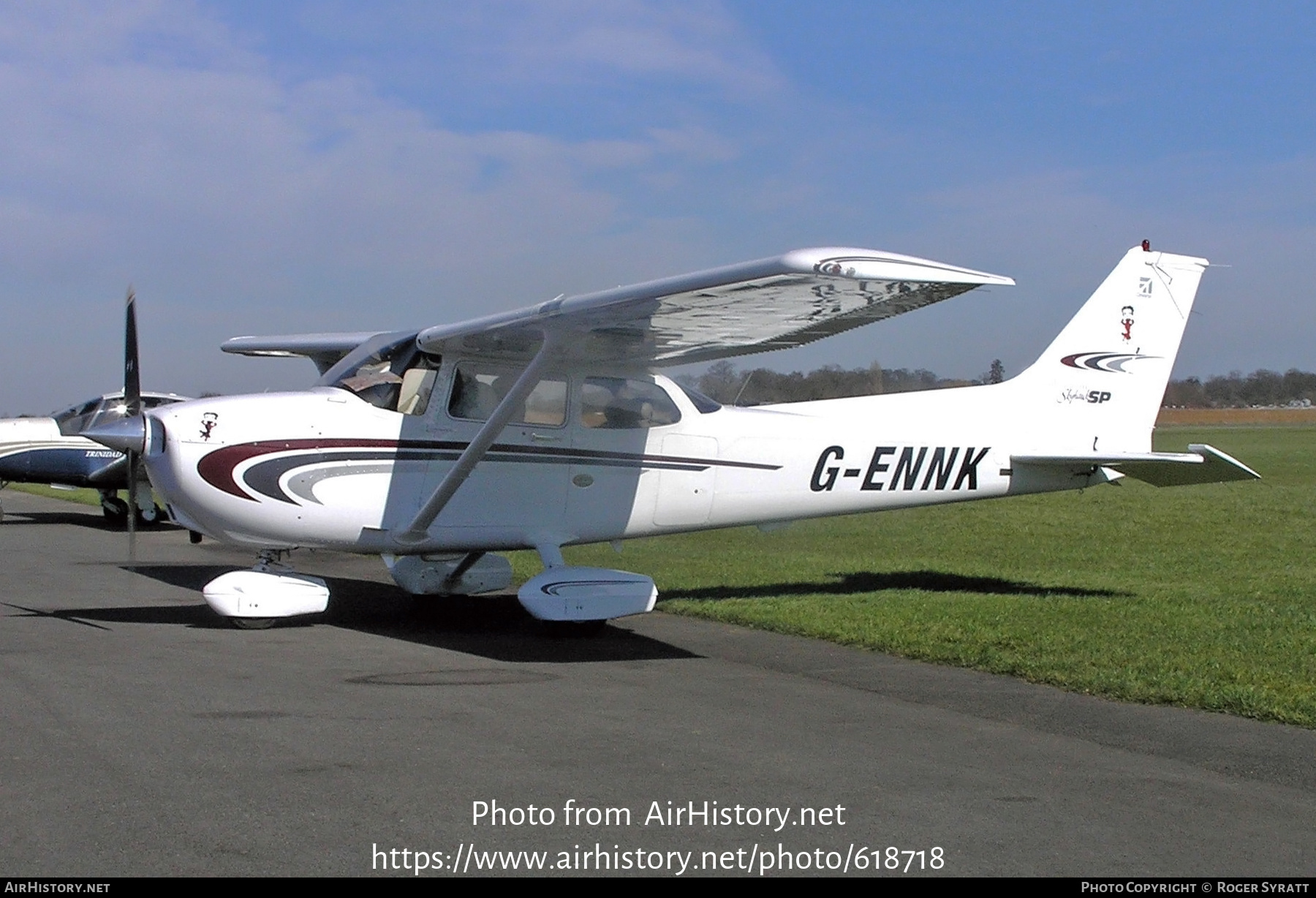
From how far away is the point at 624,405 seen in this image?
1001 cm

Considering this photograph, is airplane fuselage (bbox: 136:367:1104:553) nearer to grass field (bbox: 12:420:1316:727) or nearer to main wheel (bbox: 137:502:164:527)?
grass field (bbox: 12:420:1316:727)

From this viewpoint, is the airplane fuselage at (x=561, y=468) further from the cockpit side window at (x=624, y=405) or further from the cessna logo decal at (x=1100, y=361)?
the cessna logo decal at (x=1100, y=361)

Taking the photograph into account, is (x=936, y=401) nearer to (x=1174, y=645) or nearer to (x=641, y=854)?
(x=1174, y=645)

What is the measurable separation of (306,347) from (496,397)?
376cm

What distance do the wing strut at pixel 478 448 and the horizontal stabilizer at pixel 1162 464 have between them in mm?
4790

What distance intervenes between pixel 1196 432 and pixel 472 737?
2320 inches

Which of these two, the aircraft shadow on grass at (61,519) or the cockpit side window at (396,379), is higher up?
the cockpit side window at (396,379)

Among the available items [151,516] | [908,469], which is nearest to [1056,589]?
[908,469]

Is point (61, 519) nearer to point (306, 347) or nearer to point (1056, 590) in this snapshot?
point (306, 347)

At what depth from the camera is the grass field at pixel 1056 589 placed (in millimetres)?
7664

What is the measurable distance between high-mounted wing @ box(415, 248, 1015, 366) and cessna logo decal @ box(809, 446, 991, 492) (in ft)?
4.91

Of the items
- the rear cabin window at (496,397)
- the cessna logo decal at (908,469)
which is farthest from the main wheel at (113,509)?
the cessna logo decal at (908,469)
